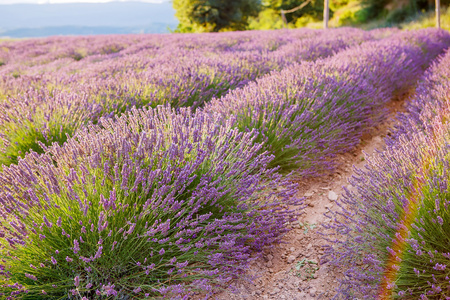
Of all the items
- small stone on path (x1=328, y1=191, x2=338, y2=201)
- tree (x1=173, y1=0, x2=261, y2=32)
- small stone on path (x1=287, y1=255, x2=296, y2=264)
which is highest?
tree (x1=173, y1=0, x2=261, y2=32)

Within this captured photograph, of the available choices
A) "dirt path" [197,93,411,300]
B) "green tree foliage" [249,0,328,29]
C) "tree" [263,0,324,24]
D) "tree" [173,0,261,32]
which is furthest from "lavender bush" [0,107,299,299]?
"tree" [263,0,324,24]

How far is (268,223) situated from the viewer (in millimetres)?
2039

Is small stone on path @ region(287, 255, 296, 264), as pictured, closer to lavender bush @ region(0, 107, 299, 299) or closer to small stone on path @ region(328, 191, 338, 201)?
lavender bush @ region(0, 107, 299, 299)

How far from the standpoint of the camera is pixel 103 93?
136 inches

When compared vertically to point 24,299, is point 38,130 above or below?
above

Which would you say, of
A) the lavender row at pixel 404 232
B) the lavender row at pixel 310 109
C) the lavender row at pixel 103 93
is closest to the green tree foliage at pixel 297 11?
the lavender row at pixel 103 93

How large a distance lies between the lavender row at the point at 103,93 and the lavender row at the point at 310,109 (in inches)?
23.9

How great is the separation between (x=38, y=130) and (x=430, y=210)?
9.50 ft

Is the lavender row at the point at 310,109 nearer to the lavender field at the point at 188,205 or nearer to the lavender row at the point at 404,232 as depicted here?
the lavender field at the point at 188,205

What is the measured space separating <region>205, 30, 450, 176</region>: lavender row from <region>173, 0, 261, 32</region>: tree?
62.4 ft

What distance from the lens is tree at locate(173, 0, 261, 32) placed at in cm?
2156

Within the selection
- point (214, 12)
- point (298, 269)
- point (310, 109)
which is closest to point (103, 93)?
point (310, 109)

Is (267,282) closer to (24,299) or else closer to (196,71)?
(24,299)

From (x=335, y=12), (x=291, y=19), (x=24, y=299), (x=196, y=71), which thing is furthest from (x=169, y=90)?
(x=335, y=12)
